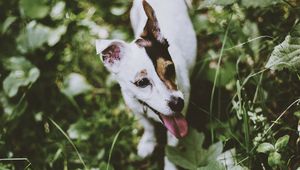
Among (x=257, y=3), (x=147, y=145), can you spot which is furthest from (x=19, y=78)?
(x=257, y=3)

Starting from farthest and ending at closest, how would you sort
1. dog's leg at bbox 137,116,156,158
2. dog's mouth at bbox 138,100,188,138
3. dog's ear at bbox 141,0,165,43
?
dog's leg at bbox 137,116,156,158, dog's mouth at bbox 138,100,188,138, dog's ear at bbox 141,0,165,43

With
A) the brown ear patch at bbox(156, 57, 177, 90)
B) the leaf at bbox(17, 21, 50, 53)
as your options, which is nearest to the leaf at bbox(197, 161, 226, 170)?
the brown ear patch at bbox(156, 57, 177, 90)

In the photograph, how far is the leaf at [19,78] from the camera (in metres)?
2.18

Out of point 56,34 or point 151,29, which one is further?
point 56,34

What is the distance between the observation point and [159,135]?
211cm

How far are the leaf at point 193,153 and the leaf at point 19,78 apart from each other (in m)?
0.85

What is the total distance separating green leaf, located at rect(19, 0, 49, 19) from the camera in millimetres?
2264

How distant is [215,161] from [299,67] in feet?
1.57

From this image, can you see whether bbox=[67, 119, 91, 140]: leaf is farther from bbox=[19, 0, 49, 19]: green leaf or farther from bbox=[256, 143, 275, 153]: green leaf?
bbox=[256, 143, 275, 153]: green leaf

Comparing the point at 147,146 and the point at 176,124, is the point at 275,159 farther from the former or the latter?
the point at 147,146

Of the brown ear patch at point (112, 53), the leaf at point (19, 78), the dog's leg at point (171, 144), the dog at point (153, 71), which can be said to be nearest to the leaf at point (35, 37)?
the leaf at point (19, 78)

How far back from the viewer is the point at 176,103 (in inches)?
62.6

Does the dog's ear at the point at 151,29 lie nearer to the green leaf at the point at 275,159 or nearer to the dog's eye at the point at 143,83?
the dog's eye at the point at 143,83

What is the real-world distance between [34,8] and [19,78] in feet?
1.28
